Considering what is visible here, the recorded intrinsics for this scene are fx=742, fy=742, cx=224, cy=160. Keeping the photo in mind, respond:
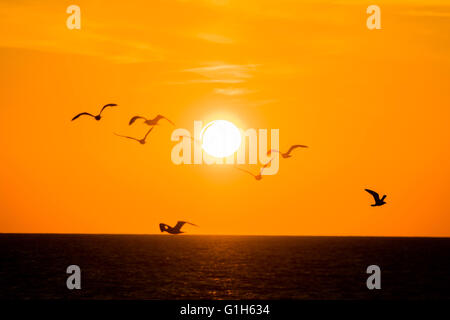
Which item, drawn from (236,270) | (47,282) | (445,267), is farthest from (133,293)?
(445,267)

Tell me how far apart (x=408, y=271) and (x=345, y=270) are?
10715 millimetres

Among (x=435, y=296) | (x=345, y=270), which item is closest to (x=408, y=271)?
(x=345, y=270)

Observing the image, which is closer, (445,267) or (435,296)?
(435,296)

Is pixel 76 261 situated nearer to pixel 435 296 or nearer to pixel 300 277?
pixel 300 277

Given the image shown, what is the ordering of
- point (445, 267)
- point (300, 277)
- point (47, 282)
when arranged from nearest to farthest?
point (47, 282) < point (300, 277) < point (445, 267)

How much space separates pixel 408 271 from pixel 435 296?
1450 inches
